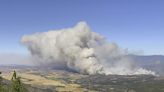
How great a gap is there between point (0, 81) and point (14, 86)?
15.4 ft

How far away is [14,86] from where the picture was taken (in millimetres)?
81188

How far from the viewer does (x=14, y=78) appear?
275 ft

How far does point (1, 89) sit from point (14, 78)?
Result: 178 inches

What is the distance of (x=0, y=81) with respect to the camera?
274 feet

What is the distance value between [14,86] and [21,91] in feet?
6.95

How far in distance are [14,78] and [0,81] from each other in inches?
141

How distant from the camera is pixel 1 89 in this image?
266 feet

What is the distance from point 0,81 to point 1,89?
314cm
